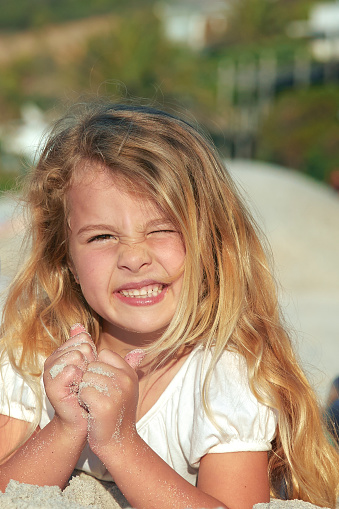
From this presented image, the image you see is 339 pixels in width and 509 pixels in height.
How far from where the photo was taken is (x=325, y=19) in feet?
143

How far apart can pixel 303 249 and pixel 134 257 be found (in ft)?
23.5

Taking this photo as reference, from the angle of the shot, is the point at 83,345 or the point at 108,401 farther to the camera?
the point at 83,345

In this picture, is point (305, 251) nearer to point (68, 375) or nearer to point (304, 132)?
point (68, 375)

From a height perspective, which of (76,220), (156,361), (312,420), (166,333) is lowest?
(312,420)

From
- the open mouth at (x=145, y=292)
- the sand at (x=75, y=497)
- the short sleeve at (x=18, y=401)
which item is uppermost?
the open mouth at (x=145, y=292)

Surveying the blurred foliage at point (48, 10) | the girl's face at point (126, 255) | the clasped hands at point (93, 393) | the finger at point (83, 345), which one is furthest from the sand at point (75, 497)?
the blurred foliage at point (48, 10)

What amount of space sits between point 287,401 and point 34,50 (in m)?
53.5

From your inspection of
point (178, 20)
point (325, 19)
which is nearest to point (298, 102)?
point (325, 19)

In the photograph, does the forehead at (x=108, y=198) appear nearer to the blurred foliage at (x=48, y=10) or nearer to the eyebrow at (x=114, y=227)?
the eyebrow at (x=114, y=227)

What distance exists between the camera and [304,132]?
25328mm

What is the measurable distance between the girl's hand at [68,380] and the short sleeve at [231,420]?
36cm

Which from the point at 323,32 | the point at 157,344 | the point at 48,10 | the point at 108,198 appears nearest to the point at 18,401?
the point at 157,344

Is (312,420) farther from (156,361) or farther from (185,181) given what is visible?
(185,181)

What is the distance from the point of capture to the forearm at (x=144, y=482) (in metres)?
1.75
